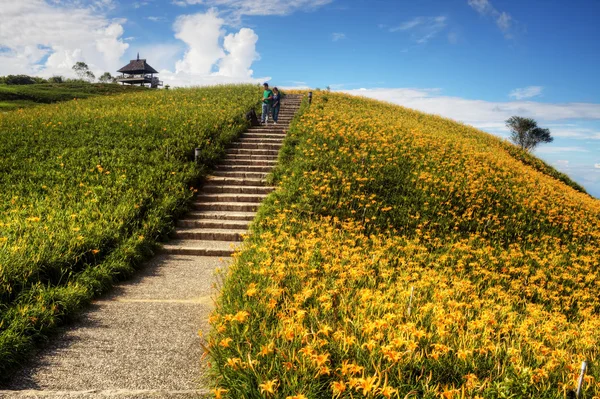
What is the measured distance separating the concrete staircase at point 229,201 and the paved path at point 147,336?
3 centimetres

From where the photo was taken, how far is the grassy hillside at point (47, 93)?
2892cm

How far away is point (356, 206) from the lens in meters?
10.1

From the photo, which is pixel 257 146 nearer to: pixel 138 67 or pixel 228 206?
pixel 228 206

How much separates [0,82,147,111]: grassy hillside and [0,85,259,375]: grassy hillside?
15636mm

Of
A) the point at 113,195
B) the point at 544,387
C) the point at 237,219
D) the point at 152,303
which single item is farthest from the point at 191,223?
the point at 544,387

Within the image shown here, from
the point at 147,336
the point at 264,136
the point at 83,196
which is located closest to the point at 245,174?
the point at 264,136

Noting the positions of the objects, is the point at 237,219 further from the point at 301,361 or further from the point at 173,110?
the point at 173,110

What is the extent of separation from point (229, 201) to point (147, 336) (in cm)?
630

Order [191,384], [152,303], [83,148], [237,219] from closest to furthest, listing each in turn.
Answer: [191,384]
[152,303]
[237,219]
[83,148]

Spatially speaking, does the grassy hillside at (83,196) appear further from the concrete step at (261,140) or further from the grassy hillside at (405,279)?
the grassy hillside at (405,279)

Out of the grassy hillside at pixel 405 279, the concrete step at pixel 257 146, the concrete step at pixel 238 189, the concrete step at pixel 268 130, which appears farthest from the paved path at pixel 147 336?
the concrete step at pixel 268 130

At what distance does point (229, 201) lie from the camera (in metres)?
10.7

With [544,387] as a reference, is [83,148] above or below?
above

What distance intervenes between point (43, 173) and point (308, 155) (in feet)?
25.3
